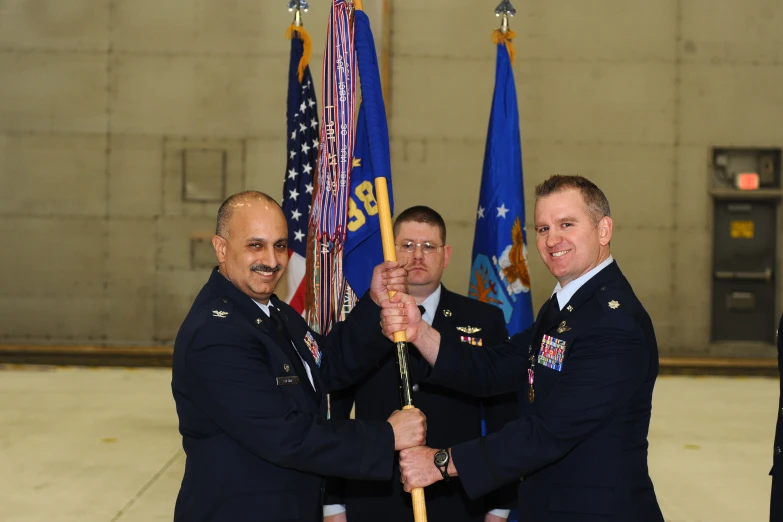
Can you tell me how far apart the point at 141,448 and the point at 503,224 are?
301 cm

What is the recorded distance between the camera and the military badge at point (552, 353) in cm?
229

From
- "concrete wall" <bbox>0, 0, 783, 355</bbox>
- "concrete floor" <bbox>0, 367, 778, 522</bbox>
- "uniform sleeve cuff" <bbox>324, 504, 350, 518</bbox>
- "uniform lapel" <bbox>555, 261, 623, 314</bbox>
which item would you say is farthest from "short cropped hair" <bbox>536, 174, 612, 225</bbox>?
"concrete wall" <bbox>0, 0, 783, 355</bbox>

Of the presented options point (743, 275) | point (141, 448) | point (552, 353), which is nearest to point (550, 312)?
point (552, 353)

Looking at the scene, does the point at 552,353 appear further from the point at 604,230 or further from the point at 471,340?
the point at 471,340

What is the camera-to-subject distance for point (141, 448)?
19.6 ft

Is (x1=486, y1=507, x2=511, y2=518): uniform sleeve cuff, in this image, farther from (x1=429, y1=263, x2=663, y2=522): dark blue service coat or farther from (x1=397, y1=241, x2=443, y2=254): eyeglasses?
(x1=397, y1=241, x2=443, y2=254): eyeglasses

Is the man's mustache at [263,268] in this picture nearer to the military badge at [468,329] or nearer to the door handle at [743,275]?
the military badge at [468,329]

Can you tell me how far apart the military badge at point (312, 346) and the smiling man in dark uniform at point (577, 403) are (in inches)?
17.1

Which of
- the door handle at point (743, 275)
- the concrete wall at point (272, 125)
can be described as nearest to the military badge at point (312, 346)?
the concrete wall at point (272, 125)

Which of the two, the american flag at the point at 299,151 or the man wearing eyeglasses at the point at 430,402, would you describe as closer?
the man wearing eyeglasses at the point at 430,402

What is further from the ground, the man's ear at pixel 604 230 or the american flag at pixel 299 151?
the american flag at pixel 299 151

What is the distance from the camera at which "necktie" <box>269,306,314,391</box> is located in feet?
7.76

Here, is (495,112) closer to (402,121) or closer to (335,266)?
(335,266)

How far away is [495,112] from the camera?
5293 millimetres
